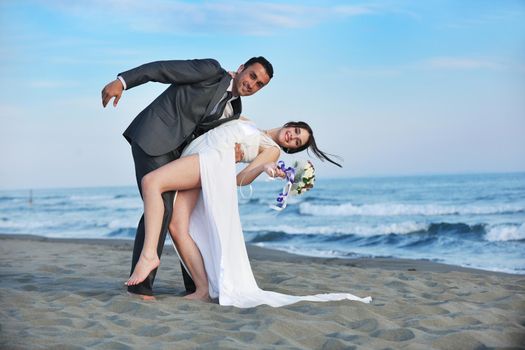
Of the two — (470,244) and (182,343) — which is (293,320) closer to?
(182,343)

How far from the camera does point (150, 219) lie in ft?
15.3

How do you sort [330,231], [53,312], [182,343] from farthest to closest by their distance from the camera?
[330,231] < [53,312] < [182,343]

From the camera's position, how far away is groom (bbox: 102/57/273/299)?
462cm

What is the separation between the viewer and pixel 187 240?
16.1 feet

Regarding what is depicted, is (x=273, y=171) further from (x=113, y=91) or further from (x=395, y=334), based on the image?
(x=395, y=334)

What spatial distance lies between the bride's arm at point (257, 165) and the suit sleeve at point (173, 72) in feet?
2.21

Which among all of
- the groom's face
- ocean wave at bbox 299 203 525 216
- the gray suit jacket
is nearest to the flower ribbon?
the groom's face

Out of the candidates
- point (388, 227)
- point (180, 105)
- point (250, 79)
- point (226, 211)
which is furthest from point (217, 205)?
point (388, 227)

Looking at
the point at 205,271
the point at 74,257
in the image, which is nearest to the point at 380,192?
the point at 74,257

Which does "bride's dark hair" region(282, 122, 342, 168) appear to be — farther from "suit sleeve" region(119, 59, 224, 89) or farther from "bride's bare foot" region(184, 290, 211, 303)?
"bride's bare foot" region(184, 290, 211, 303)

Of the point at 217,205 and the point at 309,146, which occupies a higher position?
the point at 309,146

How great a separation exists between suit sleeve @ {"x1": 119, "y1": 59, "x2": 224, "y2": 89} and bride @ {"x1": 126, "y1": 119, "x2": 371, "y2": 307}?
1.37ft

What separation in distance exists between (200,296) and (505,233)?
11322 mm

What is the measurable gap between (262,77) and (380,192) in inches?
1287
